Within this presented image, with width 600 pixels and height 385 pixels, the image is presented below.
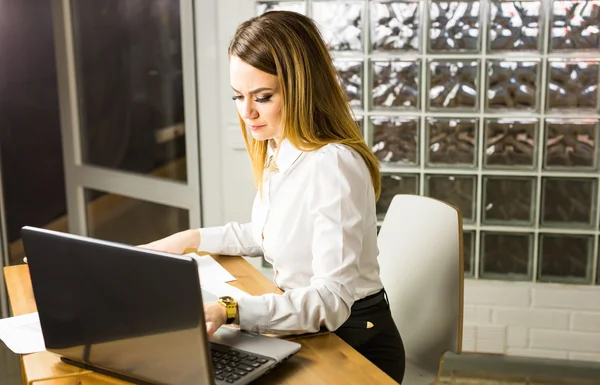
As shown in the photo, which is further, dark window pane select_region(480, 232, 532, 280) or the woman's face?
dark window pane select_region(480, 232, 532, 280)

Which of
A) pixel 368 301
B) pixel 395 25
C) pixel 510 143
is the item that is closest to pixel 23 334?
pixel 368 301

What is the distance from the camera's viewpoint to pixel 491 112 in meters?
2.85

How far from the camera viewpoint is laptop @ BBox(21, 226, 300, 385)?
1.13 m

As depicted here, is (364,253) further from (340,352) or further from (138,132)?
(138,132)

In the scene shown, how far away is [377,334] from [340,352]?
26 cm

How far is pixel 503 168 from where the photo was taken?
9.47 ft

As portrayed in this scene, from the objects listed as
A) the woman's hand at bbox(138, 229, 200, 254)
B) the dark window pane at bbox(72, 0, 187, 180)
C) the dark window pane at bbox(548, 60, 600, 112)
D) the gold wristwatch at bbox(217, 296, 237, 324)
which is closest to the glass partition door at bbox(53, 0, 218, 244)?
the dark window pane at bbox(72, 0, 187, 180)

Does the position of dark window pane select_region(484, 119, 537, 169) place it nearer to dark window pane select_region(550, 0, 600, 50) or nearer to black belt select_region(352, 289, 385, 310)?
dark window pane select_region(550, 0, 600, 50)

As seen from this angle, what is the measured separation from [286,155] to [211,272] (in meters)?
0.38

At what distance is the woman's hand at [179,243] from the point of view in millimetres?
1851

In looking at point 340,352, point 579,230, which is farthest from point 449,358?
point 340,352

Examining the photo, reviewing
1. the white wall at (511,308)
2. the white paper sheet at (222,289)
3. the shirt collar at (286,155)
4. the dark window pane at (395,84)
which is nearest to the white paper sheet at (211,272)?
the white paper sheet at (222,289)

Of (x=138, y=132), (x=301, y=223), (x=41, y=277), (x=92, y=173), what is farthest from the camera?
(x=138, y=132)

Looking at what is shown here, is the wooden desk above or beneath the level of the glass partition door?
beneath
